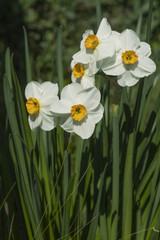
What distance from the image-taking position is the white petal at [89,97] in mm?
836

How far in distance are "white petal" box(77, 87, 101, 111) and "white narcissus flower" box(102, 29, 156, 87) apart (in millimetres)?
58

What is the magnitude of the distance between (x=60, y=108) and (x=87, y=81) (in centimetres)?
11

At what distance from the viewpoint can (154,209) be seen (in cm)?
101

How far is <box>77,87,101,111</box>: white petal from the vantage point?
84 cm

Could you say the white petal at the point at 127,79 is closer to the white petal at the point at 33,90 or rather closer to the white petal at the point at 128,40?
the white petal at the point at 128,40

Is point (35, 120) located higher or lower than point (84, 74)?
lower

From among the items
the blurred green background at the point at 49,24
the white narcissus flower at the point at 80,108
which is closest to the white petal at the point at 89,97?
the white narcissus flower at the point at 80,108

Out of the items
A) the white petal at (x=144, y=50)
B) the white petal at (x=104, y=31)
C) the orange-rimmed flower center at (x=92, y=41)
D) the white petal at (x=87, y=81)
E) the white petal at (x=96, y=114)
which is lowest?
the white petal at (x=96, y=114)

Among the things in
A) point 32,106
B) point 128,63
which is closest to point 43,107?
point 32,106

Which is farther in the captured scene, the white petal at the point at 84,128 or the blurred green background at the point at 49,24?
the blurred green background at the point at 49,24

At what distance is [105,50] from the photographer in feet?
2.77

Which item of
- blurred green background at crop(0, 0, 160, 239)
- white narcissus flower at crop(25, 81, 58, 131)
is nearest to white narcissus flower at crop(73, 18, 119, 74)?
white narcissus flower at crop(25, 81, 58, 131)

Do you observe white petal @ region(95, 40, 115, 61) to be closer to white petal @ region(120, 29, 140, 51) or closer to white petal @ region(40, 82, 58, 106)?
white petal @ region(120, 29, 140, 51)

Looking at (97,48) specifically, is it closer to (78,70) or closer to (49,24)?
(78,70)
